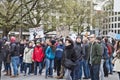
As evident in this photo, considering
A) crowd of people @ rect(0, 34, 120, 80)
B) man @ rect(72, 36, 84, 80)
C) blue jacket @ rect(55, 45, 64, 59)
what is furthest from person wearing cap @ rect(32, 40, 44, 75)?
man @ rect(72, 36, 84, 80)

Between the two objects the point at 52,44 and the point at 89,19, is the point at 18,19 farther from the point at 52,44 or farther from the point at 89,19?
the point at 89,19

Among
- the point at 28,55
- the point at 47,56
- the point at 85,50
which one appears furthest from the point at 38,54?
the point at 85,50

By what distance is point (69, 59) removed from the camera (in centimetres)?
1197

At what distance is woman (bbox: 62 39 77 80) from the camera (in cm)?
1181

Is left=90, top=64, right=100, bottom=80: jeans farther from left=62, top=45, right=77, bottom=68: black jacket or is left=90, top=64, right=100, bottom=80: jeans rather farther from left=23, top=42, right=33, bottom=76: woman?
left=23, top=42, right=33, bottom=76: woman

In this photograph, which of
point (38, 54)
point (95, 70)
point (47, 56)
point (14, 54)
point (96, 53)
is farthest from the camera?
point (38, 54)

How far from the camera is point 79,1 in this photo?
64250mm

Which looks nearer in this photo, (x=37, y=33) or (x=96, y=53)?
(x=96, y=53)

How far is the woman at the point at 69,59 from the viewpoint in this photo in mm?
11812

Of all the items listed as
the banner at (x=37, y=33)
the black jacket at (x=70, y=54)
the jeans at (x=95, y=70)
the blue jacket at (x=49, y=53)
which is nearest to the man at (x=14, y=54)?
the blue jacket at (x=49, y=53)

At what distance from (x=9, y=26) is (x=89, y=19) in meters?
36.3

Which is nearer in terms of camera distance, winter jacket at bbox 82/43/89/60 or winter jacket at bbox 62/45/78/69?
winter jacket at bbox 62/45/78/69

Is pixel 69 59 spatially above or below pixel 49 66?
above

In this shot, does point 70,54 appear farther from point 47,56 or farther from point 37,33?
point 37,33
